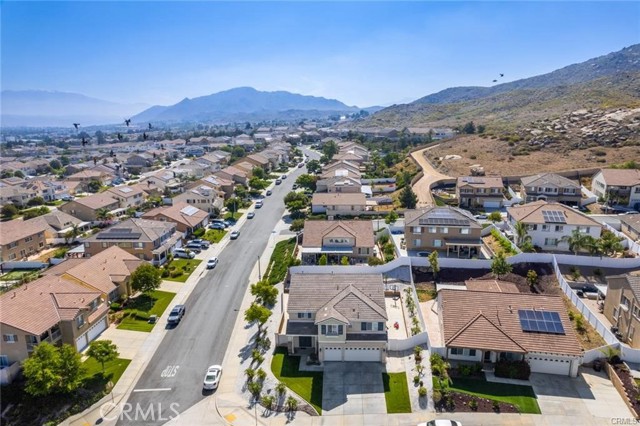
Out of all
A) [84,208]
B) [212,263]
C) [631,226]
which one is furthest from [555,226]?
[84,208]

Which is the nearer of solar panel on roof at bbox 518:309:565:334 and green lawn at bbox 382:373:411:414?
green lawn at bbox 382:373:411:414

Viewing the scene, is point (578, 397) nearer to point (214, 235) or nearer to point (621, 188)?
point (621, 188)

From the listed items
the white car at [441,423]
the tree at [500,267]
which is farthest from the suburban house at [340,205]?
the white car at [441,423]

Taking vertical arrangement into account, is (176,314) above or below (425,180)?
below

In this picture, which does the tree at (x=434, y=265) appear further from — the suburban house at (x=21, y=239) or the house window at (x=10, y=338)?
the suburban house at (x=21, y=239)

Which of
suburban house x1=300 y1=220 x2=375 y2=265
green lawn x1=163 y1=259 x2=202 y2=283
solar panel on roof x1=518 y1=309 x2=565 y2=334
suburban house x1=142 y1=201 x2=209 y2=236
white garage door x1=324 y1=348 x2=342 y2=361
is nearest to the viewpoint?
solar panel on roof x1=518 y1=309 x2=565 y2=334

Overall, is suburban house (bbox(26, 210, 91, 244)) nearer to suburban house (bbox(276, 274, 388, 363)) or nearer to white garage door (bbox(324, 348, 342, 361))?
suburban house (bbox(276, 274, 388, 363))

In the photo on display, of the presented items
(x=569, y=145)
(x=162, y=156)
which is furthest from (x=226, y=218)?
(x=162, y=156)

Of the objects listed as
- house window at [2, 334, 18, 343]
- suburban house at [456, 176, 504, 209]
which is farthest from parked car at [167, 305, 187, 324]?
suburban house at [456, 176, 504, 209]
